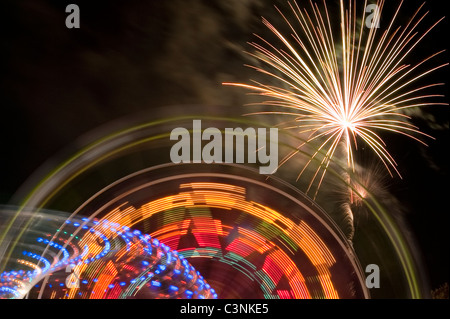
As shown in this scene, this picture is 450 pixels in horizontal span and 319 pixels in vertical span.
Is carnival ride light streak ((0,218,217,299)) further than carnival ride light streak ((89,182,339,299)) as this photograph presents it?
No

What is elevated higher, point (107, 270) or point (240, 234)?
point (240, 234)

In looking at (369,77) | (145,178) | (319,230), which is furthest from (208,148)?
(369,77)

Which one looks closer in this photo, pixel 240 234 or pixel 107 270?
pixel 107 270

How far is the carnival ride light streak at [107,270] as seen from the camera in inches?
253

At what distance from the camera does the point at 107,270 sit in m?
6.50

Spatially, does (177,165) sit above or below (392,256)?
above

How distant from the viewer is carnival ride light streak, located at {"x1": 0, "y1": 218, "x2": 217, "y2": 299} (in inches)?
253

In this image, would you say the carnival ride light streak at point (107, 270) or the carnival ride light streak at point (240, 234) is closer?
the carnival ride light streak at point (107, 270)

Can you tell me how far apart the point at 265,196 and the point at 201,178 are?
92 centimetres

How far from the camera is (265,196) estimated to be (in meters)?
6.99
